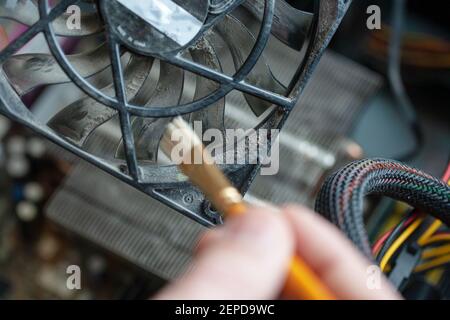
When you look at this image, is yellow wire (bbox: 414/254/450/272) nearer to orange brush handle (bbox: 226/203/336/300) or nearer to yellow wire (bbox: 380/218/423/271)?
yellow wire (bbox: 380/218/423/271)

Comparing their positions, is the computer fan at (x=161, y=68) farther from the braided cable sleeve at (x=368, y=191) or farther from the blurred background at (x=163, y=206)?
the blurred background at (x=163, y=206)

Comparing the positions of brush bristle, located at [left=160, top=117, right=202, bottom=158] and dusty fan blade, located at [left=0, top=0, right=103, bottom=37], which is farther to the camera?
dusty fan blade, located at [left=0, top=0, right=103, bottom=37]

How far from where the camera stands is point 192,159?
24.6 inches

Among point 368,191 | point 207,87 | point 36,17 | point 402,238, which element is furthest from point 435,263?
point 36,17

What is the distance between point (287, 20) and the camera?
86 cm

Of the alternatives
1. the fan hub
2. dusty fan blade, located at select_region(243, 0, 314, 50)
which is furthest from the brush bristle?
dusty fan blade, located at select_region(243, 0, 314, 50)

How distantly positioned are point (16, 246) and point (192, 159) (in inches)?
38.6

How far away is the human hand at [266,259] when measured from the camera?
507 millimetres

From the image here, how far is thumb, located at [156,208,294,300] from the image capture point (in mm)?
506

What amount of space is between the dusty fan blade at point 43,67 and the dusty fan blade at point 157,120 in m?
0.08

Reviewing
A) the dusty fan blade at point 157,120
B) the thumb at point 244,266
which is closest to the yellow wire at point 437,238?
the dusty fan blade at point 157,120

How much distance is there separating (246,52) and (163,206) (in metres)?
0.51

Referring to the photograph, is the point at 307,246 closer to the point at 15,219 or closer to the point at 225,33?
the point at 225,33

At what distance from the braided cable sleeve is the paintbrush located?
128mm
